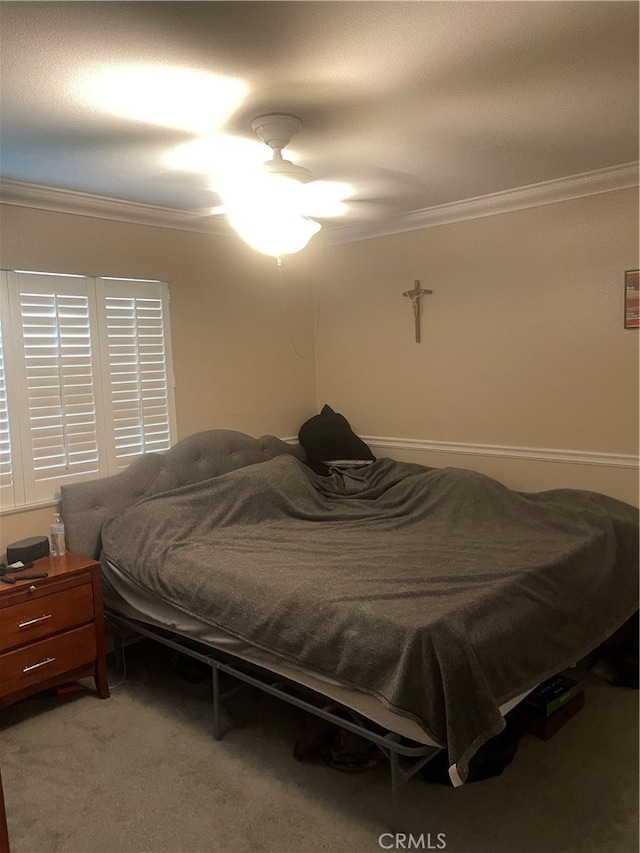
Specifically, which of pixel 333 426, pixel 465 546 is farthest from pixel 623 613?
pixel 333 426

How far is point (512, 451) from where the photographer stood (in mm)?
3678

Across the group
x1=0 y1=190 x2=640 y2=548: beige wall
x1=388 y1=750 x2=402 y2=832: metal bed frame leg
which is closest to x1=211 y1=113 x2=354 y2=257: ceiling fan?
x1=0 y1=190 x2=640 y2=548: beige wall

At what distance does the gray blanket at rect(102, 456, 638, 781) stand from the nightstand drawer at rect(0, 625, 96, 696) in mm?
354

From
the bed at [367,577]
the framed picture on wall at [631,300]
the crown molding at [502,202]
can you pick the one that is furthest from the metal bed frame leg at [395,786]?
the crown molding at [502,202]

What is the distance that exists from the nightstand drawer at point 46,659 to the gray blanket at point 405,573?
0.35 metres

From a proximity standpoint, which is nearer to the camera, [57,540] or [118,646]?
[57,540]

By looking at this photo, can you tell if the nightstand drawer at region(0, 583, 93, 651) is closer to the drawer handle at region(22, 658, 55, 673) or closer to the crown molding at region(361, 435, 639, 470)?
the drawer handle at region(22, 658, 55, 673)

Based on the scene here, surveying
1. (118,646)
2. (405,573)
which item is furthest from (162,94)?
(118,646)

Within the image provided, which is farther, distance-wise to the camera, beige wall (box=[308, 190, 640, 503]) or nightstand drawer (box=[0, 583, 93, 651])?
beige wall (box=[308, 190, 640, 503])

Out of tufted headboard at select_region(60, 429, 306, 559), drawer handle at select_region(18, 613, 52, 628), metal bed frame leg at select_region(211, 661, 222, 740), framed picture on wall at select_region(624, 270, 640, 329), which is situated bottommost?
metal bed frame leg at select_region(211, 661, 222, 740)

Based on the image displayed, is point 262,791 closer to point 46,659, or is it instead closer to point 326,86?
point 46,659

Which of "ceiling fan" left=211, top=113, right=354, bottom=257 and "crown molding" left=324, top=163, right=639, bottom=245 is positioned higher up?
"crown molding" left=324, top=163, right=639, bottom=245

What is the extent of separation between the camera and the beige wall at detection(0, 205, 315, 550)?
10.5 feet

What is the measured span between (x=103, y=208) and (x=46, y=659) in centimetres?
221
